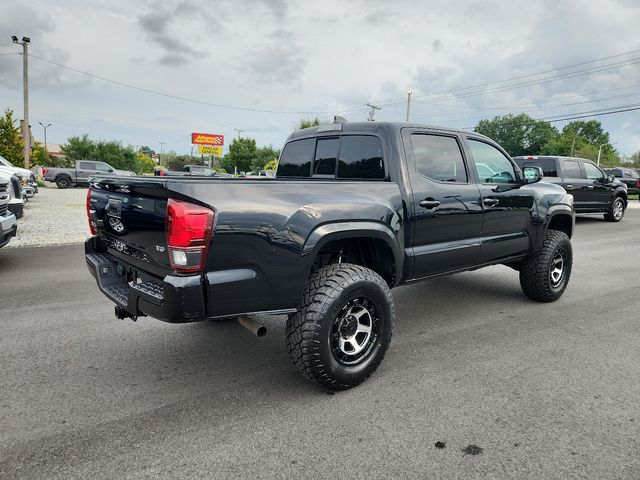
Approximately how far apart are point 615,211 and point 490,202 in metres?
12.4

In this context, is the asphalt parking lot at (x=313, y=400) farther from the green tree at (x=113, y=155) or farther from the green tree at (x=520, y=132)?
the green tree at (x=520, y=132)

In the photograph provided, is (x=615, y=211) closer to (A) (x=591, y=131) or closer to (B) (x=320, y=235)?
(B) (x=320, y=235)

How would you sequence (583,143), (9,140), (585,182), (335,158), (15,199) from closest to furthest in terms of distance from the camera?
(335,158) → (15,199) → (585,182) → (9,140) → (583,143)

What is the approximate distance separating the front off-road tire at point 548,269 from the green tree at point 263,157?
61437 millimetres

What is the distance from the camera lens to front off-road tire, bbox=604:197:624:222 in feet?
45.4

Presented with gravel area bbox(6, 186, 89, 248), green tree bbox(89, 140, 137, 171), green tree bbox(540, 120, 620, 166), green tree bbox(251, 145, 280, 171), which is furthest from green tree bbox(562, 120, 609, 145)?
gravel area bbox(6, 186, 89, 248)

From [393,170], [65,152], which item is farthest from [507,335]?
[65,152]

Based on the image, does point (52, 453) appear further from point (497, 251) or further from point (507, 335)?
point (497, 251)

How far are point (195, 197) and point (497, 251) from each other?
10.2 ft

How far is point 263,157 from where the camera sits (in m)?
77.6

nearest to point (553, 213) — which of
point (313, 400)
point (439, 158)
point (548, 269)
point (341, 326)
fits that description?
point (548, 269)

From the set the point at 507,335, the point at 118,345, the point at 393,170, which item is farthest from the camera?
the point at 507,335

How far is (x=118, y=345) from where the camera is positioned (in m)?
3.80

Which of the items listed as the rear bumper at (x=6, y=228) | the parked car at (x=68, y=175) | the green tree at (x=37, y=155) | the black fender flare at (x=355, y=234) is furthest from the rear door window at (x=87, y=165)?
the black fender flare at (x=355, y=234)
